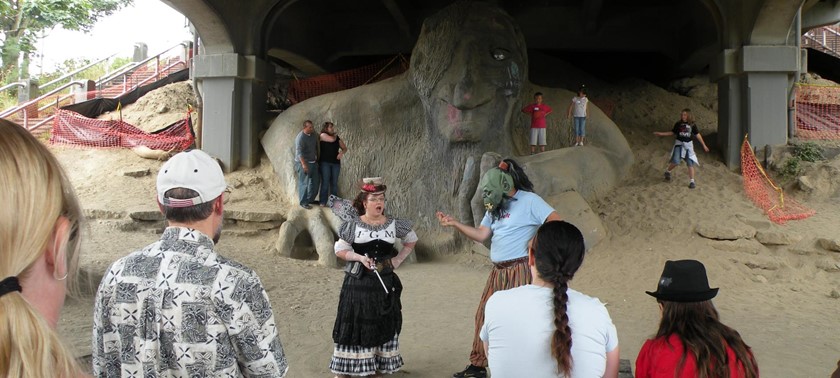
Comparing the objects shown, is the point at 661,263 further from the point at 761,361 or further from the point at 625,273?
the point at 761,361

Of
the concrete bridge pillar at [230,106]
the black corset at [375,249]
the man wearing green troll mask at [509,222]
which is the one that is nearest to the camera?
the man wearing green troll mask at [509,222]

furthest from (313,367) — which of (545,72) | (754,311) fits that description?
(545,72)

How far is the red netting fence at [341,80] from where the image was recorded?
14.0 metres

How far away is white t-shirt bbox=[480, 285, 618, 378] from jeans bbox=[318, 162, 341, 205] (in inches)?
309

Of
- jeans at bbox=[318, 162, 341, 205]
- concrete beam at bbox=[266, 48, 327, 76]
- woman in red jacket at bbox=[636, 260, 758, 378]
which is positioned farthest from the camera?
concrete beam at bbox=[266, 48, 327, 76]

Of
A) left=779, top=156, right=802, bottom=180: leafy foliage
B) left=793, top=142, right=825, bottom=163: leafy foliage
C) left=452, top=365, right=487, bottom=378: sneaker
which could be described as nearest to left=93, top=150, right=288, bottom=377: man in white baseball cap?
left=452, top=365, right=487, bottom=378: sneaker

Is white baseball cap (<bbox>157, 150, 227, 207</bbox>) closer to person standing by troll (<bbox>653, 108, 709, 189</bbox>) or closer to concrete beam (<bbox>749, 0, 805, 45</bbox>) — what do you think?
person standing by troll (<bbox>653, 108, 709, 189</bbox>)

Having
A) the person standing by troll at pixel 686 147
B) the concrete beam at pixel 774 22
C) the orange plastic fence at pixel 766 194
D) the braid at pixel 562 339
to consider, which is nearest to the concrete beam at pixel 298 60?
the person standing by troll at pixel 686 147

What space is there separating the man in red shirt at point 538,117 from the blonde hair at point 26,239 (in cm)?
973

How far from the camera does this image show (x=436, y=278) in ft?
27.7

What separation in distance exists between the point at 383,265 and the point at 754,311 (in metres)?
4.74

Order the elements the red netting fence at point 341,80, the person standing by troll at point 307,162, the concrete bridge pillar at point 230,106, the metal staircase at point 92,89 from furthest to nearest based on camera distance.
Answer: the metal staircase at point 92,89 → the red netting fence at point 341,80 → the concrete bridge pillar at point 230,106 → the person standing by troll at point 307,162

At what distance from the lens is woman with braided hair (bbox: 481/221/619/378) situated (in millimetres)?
2289

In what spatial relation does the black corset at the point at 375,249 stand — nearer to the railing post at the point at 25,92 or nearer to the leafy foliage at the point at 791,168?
the leafy foliage at the point at 791,168
